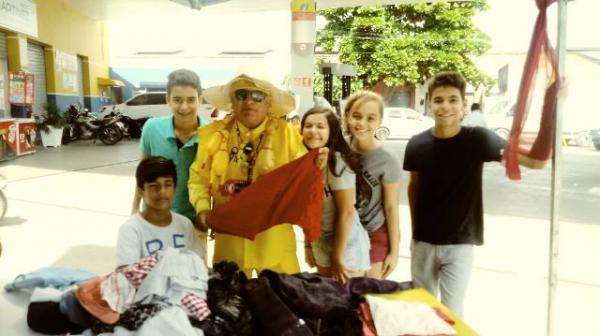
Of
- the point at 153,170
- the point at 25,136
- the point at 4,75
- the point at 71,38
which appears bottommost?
the point at 25,136

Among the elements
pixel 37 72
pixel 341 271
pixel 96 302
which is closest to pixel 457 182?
pixel 341 271

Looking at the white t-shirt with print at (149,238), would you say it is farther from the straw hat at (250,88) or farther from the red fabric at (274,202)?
the straw hat at (250,88)

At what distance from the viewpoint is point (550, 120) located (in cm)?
206

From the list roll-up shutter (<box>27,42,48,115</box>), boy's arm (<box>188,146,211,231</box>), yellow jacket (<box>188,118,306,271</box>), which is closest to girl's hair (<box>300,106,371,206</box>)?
yellow jacket (<box>188,118,306,271</box>)

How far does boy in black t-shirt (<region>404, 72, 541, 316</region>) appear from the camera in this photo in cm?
225

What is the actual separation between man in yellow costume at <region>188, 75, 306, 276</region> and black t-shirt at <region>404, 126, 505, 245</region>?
2.20 feet

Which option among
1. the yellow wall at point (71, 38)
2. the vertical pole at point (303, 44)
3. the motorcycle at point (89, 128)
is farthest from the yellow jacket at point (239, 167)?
the yellow wall at point (71, 38)

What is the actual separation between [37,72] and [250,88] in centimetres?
1626

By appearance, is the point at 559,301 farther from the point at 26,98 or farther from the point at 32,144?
the point at 26,98

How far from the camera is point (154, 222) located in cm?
212

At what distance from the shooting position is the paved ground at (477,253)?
3.24 meters

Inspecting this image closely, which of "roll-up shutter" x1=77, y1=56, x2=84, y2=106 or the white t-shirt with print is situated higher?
"roll-up shutter" x1=77, y1=56, x2=84, y2=106

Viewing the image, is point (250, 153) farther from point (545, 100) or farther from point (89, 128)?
point (89, 128)

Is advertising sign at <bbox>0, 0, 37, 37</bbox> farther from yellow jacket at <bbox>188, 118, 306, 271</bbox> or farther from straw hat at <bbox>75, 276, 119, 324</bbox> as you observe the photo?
straw hat at <bbox>75, 276, 119, 324</bbox>
